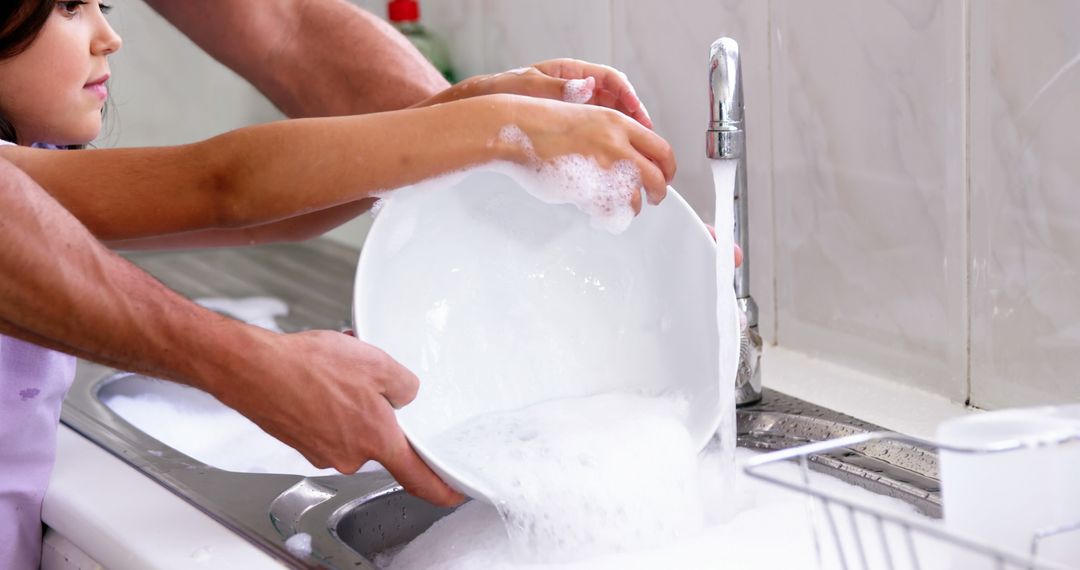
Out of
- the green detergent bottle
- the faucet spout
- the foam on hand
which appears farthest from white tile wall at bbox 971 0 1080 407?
the green detergent bottle

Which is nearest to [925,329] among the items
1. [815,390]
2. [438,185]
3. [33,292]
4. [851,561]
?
[815,390]

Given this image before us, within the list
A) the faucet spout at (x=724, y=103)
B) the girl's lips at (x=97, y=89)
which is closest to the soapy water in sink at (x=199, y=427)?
the girl's lips at (x=97, y=89)

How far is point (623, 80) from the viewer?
3.06 feet

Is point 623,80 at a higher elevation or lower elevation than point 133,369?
higher

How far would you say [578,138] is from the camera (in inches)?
31.1

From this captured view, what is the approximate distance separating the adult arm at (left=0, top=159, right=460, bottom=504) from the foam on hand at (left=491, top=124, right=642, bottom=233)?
0.15 meters

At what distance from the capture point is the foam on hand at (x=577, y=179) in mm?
793

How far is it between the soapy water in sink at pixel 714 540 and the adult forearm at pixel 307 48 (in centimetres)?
51

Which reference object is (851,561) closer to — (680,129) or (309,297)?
(680,129)

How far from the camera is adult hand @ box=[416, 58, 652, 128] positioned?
3.03 feet

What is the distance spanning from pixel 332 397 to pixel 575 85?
309 mm

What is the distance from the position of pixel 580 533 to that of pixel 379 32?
66 centimetres

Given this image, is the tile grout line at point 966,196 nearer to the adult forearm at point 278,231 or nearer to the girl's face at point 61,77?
the adult forearm at point 278,231

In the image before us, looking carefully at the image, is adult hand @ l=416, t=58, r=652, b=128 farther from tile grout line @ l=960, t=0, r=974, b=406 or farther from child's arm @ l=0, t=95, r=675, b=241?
tile grout line @ l=960, t=0, r=974, b=406
